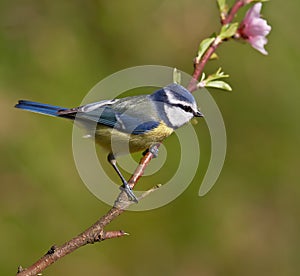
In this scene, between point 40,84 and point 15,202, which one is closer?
point 15,202

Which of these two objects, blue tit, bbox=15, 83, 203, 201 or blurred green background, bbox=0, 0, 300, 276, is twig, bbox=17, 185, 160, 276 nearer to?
blue tit, bbox=15, 83, 203, 201

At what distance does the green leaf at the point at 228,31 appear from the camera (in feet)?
8.20

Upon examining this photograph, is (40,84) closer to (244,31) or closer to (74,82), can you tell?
(74,82)

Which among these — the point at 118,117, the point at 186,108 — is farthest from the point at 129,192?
the point at 118,117

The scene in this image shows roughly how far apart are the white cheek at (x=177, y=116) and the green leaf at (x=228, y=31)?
41cm

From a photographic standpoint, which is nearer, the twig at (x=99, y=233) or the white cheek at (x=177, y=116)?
the twig at (x=99, y=233)

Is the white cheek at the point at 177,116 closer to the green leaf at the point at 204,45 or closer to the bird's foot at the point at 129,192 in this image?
the green leaf at the point at 204,45

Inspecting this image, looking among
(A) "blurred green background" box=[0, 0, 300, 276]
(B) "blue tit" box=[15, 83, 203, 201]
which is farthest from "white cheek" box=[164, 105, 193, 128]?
(A) "blurred green background" box=[0, 0, 300, 276]

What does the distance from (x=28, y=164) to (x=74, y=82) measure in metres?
0.71

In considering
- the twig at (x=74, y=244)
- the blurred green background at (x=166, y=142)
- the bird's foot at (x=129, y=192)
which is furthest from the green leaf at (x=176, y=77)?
the blurred green background at (x=166, y=142)

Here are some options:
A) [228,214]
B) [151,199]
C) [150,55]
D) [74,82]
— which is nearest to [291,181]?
[228,214]

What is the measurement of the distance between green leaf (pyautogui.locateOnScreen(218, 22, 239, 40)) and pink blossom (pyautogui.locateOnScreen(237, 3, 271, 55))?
3 centimetres

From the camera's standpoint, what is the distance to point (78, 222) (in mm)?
4570

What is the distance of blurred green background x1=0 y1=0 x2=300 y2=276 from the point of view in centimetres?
462
